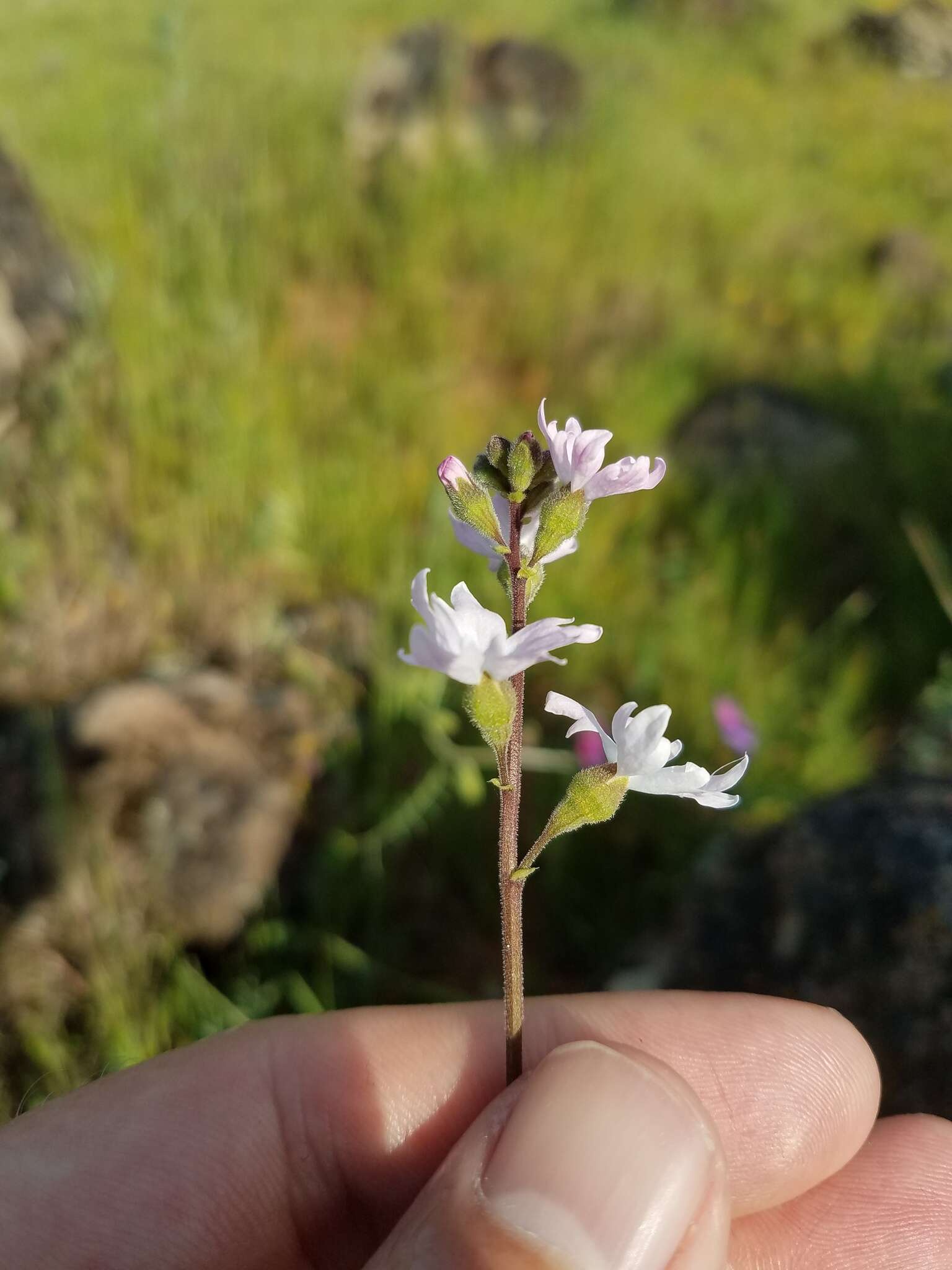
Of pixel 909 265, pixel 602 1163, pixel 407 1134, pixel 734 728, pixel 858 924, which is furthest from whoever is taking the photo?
pixel 909 265

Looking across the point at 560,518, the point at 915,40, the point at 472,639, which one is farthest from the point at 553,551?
the point at 915,40

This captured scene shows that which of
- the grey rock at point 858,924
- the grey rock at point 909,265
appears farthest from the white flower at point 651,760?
the grey rock at point 909,265

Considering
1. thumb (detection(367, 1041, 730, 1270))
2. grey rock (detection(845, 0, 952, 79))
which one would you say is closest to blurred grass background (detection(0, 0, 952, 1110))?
thumb (detection(367, 1041, 730, 1270))

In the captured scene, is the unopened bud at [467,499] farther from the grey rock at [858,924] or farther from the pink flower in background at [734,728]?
the pink flower in background at [734,728]

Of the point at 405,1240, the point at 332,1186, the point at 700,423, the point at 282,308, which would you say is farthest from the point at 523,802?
the point at 282,308

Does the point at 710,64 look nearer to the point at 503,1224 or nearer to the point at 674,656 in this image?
the point at 674,656

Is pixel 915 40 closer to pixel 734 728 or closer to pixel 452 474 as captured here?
pixel 734 728
